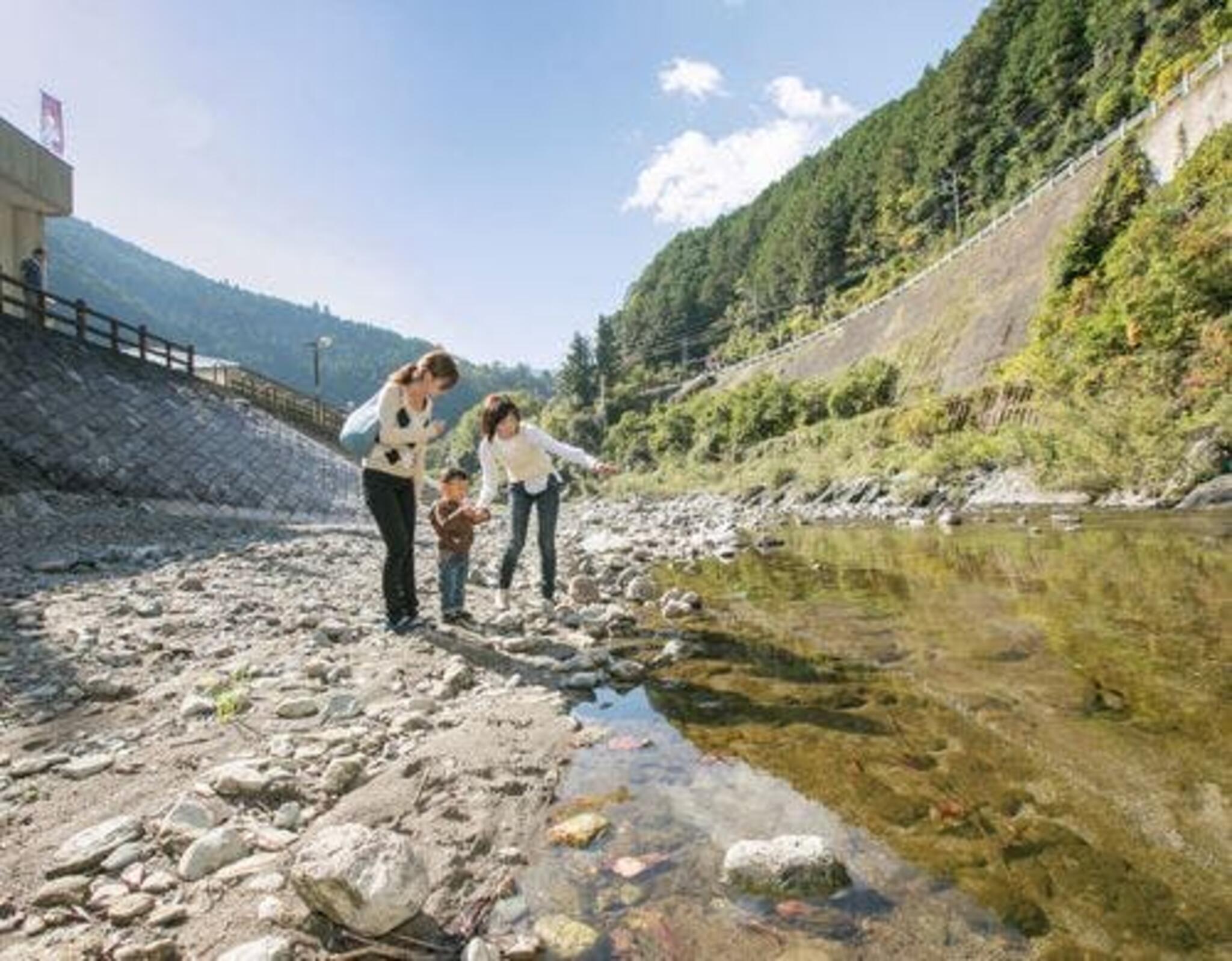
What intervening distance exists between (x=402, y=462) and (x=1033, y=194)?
4887 cm

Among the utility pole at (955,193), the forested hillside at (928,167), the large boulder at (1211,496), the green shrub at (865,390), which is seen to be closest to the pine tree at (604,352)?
the forested hillside at (928,167)

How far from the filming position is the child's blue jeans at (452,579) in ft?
21.8

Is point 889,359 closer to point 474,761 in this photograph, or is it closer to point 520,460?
point 520,460

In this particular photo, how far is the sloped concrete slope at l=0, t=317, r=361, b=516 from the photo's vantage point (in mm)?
14781

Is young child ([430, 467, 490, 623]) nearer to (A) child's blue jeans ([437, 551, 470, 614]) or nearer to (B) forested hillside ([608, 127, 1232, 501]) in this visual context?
(A) child's blue jeans ([437, 551, 470, 614])

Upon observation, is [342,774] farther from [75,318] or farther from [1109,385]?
[75,318]

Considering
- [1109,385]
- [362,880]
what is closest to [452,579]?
[362,880]

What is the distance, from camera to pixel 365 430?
568cm

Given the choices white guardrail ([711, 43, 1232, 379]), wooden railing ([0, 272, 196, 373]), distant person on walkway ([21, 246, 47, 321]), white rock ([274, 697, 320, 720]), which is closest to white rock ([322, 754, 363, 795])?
white rock ([274, 697, 320, 720])

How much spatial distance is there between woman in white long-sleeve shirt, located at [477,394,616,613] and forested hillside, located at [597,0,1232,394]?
42.5m

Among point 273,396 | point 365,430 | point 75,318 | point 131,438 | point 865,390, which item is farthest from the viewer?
point 865,390

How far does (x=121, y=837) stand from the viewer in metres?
2.65

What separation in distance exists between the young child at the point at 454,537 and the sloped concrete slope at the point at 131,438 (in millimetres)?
10371

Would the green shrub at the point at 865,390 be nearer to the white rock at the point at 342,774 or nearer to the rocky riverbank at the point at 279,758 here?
the rocky riverbank at the point at 279,758
